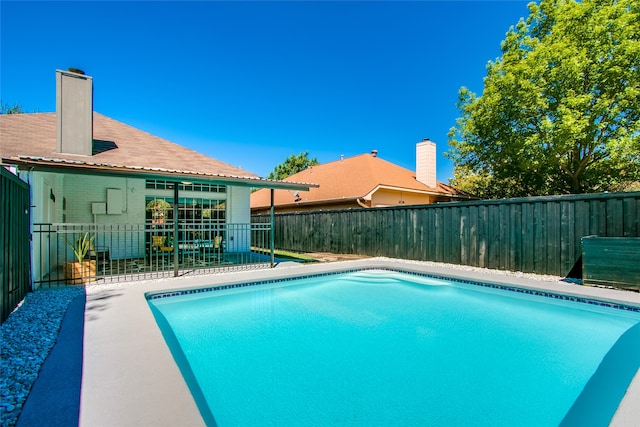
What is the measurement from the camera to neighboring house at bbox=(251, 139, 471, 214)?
16734 mm

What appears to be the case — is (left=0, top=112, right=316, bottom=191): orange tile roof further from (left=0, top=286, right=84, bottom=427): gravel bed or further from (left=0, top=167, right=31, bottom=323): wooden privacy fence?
(left=0, top=286, right=84, bottom=427): gravel bed

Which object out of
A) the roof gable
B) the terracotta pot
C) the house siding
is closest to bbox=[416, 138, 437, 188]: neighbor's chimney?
the roof gable

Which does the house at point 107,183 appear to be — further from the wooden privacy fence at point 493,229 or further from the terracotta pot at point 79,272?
the wooden privacy fence at point 493,229

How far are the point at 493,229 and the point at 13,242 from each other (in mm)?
11337

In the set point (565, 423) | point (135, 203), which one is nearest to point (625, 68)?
point (565, 423)

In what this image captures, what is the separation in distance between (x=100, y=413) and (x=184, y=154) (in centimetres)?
1109

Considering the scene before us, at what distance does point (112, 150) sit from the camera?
984 centimetres

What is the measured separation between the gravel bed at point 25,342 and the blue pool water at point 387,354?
135 centimetres

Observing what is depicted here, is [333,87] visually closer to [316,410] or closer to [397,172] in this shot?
[397,172]

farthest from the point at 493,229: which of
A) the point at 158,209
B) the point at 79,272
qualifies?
the point at 158,209

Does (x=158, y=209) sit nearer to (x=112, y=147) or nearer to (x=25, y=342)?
(x=112, y=147)

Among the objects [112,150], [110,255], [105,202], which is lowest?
[110,255]

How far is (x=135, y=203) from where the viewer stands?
1212 centimetres

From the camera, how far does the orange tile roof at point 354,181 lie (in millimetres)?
16969
